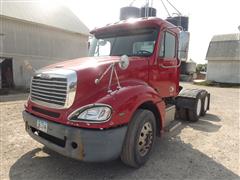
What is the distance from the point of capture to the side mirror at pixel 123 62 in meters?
3.33

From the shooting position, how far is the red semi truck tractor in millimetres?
2939

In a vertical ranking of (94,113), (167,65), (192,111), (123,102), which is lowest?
(192,111)

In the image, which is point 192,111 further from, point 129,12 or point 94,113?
point 94,113

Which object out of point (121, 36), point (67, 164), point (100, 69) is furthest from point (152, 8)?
point (67, 164)

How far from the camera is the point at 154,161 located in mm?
3934

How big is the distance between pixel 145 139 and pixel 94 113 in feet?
4.05

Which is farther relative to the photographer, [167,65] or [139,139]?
[167,65]

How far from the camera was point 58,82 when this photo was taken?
10.5 ft

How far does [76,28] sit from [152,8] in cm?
1291

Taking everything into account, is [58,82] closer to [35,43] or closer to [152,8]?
[152,8]

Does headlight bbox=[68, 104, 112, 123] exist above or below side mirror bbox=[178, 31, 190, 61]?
below

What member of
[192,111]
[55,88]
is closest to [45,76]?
[55,88]

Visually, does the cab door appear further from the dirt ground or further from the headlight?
the headlight

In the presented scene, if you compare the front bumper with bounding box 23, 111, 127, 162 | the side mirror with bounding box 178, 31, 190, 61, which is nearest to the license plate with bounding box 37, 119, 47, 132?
the front bumper with bounding box 23, 111, 127, 162
